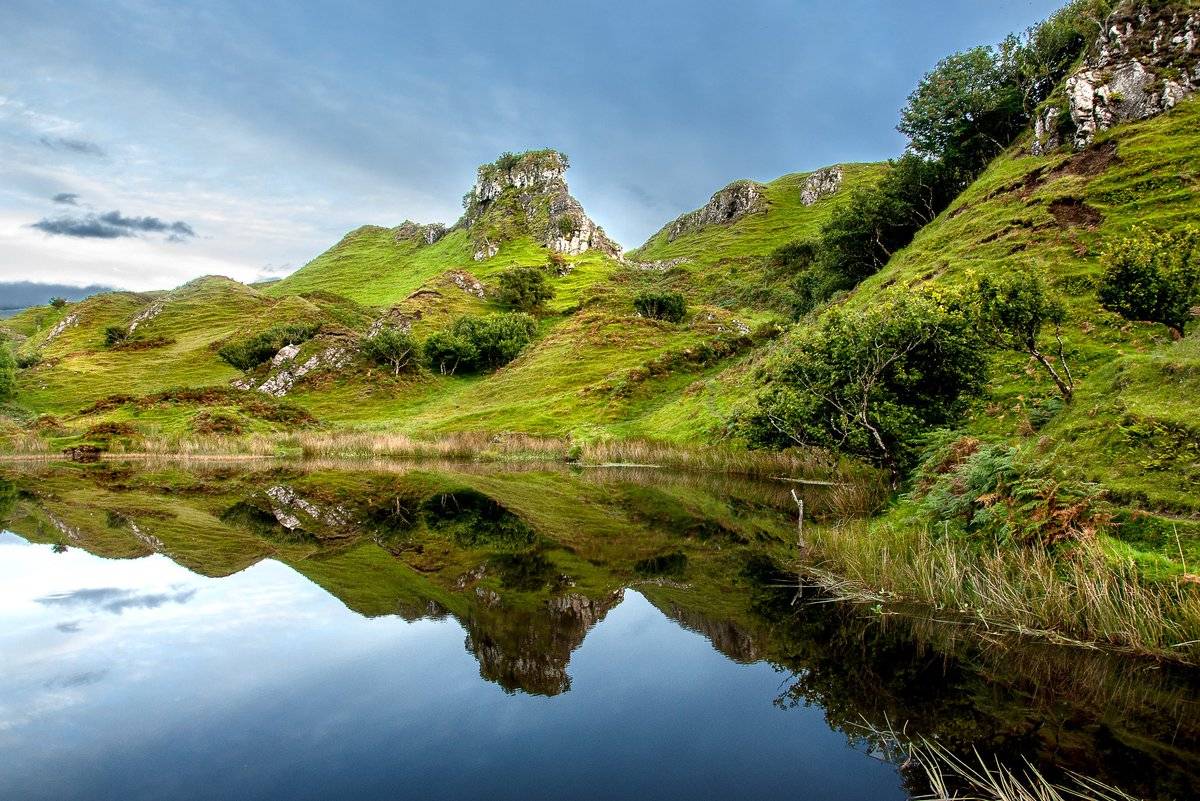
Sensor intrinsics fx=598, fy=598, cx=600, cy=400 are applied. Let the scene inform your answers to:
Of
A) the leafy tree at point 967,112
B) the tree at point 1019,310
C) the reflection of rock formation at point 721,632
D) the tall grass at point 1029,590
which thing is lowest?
the reflection of rock formation at point 721,632

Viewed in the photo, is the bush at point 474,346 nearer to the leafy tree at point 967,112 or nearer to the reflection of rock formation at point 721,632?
the leafy tree at point 967,112

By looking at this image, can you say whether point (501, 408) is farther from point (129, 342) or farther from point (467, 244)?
point (467, 244)

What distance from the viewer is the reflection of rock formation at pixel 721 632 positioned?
1100 centimetres

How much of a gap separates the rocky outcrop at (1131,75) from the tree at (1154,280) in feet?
123

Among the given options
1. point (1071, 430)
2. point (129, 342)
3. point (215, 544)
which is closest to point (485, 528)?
point (215, 544)

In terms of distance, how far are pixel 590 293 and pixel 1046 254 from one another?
99322 millimetres

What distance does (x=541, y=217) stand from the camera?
181000 millimetres

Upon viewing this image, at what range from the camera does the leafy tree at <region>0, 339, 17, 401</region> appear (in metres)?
83.8

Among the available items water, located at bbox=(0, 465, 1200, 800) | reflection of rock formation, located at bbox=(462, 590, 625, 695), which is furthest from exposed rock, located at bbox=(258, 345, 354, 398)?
reflection of rock formation, located at bbox=(462, 590, 625, 695)

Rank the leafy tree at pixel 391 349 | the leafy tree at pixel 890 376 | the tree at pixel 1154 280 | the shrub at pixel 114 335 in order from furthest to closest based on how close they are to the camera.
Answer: the shrub at pixel 114 335
the leafy tree at pixel 391 349
the leafy tree at pixel 890 376
the tree at pixel 1154 280

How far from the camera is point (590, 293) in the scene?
A: 134000 mm

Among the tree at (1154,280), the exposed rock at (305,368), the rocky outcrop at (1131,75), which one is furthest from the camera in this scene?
the exposed rock at (305,368)

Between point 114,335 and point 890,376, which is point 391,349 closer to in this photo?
point 114,335

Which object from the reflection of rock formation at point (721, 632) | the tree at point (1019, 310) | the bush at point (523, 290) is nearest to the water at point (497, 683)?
the reflection of rock formation at point (721, 632)
